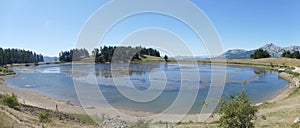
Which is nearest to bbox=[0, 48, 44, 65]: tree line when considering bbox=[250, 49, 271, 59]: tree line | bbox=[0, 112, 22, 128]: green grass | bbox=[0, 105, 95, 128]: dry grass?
bbox=[0, 105, 95, 128]: dry grass

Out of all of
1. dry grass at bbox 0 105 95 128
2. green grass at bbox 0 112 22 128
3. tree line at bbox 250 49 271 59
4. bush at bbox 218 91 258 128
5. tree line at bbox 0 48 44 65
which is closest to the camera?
bush at bbox 218 91 258 128

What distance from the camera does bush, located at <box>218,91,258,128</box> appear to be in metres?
9.28

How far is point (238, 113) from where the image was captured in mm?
9219

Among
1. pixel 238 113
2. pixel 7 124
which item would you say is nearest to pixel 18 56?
pixel 7 124

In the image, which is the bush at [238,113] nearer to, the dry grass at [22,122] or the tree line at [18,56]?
the dry grass at [22,122]

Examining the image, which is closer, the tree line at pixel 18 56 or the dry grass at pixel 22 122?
the dry grass at pixel 22 122

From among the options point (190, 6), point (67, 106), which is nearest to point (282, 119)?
point (190, 6)

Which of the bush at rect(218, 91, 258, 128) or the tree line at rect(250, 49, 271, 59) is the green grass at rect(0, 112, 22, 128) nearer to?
the bush at rect(218, 91, 258, 128)

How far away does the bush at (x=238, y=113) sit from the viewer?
928 cm

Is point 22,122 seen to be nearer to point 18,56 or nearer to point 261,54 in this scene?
point 261,54

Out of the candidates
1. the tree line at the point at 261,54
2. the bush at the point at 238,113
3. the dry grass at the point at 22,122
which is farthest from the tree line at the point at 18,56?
the bush at the point at 238,113

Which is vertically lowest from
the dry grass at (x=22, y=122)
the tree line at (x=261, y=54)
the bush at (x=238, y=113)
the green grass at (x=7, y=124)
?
the dry grass at (x=22, y=122)

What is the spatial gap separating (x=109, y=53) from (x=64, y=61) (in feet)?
157

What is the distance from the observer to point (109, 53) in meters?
138
